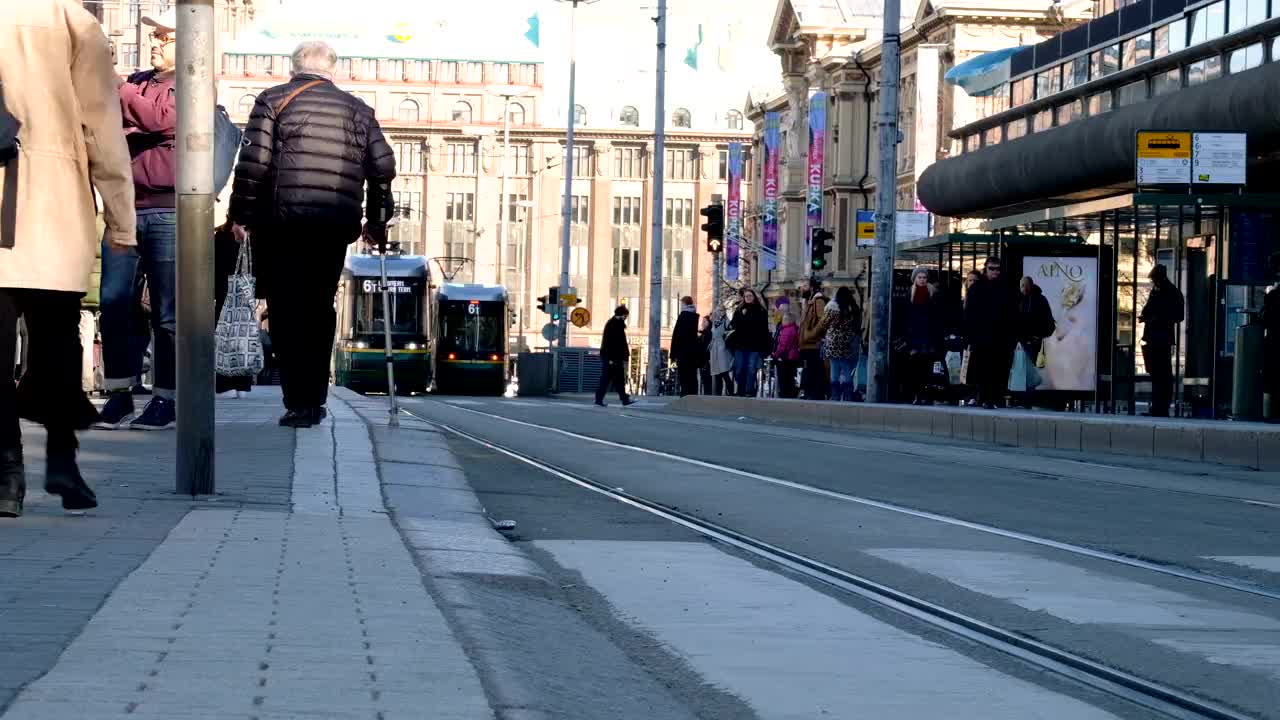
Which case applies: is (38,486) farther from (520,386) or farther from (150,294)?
(520,386)

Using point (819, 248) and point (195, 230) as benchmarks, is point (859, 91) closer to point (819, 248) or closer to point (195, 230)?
point (819, 248)

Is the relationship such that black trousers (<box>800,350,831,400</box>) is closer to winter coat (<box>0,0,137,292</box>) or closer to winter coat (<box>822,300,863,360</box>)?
winter coat (<box>822,300,863,360</box>)

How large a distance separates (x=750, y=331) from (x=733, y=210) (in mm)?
60887

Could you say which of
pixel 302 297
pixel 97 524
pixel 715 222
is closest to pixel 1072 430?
pixel 302 297

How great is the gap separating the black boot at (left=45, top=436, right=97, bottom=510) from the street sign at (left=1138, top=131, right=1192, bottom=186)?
19.5 m

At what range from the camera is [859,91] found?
8394cm

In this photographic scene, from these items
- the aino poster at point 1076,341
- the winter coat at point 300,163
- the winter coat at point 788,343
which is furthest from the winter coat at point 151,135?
the winter coat at point 788,343

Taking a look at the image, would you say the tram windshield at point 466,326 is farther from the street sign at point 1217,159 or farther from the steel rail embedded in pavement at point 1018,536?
the steel rail embedded in pavement at point 1018,536

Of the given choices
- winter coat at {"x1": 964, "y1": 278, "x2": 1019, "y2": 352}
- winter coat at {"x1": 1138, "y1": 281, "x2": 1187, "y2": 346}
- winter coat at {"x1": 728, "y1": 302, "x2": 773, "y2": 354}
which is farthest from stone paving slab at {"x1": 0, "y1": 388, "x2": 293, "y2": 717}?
winter coat at {"x1": 728, "y1": 302, "x2": 773, "y2": 354}

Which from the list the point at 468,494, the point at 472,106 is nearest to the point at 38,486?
the point at 468,494

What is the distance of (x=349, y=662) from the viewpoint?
14.8ft

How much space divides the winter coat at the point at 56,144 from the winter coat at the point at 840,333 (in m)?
24.8

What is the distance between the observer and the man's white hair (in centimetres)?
1218

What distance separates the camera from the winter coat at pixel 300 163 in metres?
11.9
